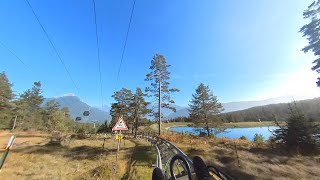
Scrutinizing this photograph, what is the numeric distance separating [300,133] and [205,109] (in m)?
20.7

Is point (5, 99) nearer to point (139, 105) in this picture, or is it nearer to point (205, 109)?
point (139, 105)

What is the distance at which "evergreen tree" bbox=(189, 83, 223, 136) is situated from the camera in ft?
132

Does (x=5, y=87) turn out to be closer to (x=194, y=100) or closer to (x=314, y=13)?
(x=194, y=100)

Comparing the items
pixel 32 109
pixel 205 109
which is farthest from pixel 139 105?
pixel 32 109

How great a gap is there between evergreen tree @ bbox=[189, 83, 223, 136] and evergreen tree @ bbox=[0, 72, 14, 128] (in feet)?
187

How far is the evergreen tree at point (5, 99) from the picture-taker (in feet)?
183

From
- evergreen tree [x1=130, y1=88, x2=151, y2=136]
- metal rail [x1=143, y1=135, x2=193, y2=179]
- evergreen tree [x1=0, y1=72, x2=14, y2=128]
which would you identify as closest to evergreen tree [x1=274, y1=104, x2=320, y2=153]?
metal rail [x1=143, y1=135, x2=193, y2=179]

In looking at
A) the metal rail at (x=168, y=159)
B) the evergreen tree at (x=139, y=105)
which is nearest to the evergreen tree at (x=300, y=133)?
the metal rail at (x=168, y=159)

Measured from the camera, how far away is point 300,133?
20422 mm

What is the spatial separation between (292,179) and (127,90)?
162 feet

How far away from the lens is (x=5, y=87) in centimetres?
5641

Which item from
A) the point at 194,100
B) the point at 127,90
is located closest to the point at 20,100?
the point at 127,90

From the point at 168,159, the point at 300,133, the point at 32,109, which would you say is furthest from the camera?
the point at 32,109

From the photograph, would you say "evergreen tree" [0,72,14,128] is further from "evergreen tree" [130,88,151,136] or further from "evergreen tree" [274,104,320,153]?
"evergreen tree" [274,104,320,153]
